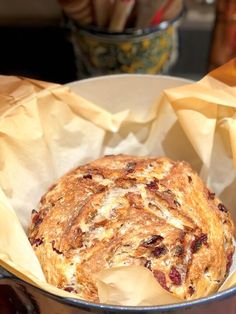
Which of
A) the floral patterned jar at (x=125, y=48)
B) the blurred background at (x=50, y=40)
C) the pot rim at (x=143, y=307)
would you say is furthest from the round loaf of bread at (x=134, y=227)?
the blurred background at (x=50, y=40)

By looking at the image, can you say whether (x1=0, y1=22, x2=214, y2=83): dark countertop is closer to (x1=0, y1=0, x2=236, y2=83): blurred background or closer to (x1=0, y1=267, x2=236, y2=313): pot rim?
(x1=0, y1=0, x2=236, y2=83): blurred background

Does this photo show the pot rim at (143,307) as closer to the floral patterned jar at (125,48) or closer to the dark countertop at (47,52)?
the floral patterned jar at (125,48)

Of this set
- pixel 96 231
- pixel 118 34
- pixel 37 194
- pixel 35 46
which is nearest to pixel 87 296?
pixel 96 231

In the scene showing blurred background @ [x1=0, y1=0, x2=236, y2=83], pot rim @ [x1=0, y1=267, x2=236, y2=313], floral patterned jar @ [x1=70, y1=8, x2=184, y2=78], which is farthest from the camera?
blurred background @ [x1=0, y1=0, x2=236, y2=83]

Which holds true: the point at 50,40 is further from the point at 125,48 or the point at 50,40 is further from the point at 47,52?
the point at 125,48

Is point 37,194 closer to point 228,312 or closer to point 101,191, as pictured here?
point 101,191

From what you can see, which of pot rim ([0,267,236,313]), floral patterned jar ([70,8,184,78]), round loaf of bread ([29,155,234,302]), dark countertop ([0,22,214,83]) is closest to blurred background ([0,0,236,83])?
dark countertop ([0,22,214,83])

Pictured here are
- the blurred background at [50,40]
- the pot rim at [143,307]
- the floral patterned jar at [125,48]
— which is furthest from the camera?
the blurred background at [50,40]
